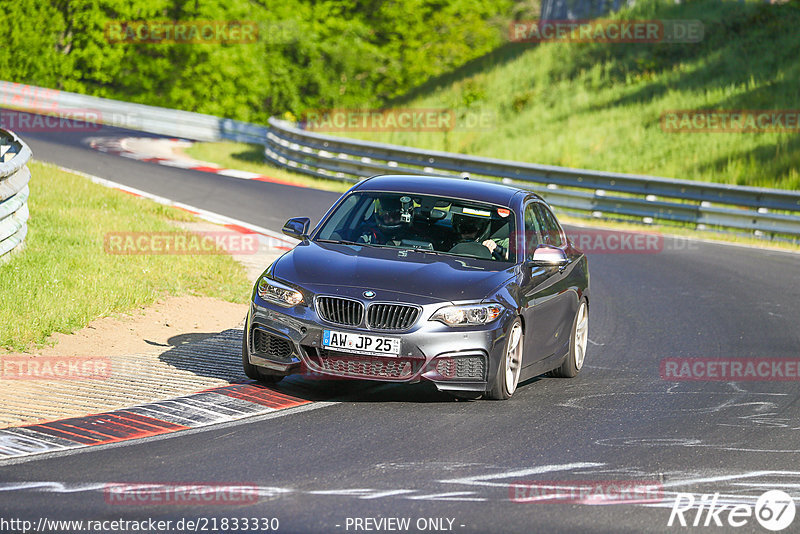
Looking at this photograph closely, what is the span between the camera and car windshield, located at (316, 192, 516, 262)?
9625mm

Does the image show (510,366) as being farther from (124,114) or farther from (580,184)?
(124,114)

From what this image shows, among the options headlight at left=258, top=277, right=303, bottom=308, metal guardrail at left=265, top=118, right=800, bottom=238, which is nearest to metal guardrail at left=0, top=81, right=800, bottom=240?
metal guardrail at left=265, top=118, right=800, bottom=238

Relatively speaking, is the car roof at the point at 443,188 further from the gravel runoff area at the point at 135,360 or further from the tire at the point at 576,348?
the gravel runoff area at the point at 135,360

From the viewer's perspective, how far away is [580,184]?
25656 mm

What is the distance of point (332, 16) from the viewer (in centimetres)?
7412

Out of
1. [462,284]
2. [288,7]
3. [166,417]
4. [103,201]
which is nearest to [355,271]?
[462,284]

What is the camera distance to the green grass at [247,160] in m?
28.2

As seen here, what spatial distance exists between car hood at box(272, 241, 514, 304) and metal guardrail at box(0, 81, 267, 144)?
31949 mm

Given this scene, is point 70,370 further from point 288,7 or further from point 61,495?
point 288,7

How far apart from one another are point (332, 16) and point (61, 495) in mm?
70004

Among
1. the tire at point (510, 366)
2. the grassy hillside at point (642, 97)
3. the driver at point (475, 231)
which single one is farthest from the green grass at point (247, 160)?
the tire at point (510, 366)

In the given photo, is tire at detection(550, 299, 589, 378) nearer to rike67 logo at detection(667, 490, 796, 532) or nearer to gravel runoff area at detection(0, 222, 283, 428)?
gravel runoff area at detection(0, 222, 283, 428)

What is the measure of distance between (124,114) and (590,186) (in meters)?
22.0

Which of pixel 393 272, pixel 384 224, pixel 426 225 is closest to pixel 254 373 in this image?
pixel 393 272
